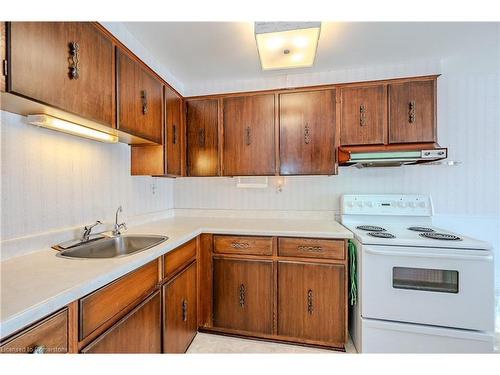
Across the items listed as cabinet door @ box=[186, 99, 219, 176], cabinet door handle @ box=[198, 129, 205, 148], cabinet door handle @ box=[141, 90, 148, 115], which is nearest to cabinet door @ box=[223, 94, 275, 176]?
cabinet door @ box=[186, 99, 219, 176]

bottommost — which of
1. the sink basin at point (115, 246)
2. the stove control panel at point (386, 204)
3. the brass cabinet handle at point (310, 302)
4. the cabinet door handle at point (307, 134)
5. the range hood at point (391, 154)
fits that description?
the brass cabinet handle at point (310, 302)

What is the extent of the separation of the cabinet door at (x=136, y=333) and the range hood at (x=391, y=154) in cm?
171

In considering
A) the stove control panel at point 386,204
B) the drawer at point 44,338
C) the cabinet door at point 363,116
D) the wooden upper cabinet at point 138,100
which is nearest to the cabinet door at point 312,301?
the stove control panel at point 386,204

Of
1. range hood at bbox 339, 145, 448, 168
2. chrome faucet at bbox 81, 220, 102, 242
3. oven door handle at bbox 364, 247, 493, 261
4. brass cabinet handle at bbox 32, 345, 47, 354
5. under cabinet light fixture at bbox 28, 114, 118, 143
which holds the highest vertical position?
under cabinet light fixture at bbox 28, 114, 118, 143

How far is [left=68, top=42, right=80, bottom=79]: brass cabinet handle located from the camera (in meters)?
1.01

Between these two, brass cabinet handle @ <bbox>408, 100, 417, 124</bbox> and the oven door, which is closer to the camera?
the oven door

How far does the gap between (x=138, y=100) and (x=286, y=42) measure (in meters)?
1.05

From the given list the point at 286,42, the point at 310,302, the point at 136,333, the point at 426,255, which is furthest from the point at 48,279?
the point at 426,255

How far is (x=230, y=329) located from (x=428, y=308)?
1.44 meters

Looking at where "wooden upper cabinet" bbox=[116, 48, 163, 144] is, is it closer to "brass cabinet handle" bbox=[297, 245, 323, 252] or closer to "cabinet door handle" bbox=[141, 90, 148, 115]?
"cabinet door handle" bbox=[141, 90, 148, 115]

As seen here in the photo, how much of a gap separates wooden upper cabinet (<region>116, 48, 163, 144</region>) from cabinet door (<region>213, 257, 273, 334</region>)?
1149 millimetres

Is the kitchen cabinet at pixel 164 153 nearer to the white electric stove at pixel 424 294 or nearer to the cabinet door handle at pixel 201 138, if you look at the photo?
the cabinet door handle at pixel 201 138

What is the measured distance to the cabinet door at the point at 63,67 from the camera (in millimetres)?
816

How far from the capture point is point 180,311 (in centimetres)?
151
